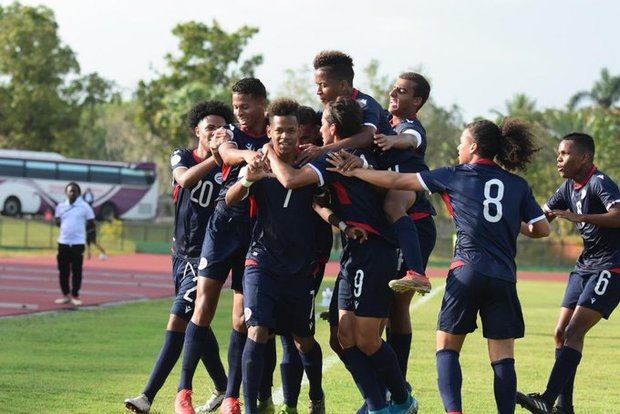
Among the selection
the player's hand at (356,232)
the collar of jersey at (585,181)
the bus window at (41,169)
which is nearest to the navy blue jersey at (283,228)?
the player's hand at (356,232)

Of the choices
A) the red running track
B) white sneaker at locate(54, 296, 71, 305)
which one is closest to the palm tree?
the red running track

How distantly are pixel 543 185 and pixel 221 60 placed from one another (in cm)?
1969

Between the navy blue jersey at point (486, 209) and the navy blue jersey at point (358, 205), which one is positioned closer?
the navy blue jersey at point (486, 209)

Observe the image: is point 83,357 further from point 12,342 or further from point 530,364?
point 530,364

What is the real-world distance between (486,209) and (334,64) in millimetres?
1527

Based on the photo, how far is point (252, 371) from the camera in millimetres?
7812

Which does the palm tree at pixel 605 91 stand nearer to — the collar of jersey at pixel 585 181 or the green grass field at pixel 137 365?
the green grass field at pixel 137 365

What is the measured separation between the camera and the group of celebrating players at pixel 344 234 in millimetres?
7766

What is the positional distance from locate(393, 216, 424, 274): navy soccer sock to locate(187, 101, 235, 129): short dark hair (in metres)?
1.84

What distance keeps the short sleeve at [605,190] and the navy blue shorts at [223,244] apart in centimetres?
283

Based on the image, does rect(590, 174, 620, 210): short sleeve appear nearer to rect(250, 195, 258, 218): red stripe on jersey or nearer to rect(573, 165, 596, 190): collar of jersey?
rect(573, 165, 596, 190): collar of jersey

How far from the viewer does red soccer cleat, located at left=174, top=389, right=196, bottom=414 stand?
8.36 m

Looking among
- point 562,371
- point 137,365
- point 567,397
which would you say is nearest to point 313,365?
point 562,371

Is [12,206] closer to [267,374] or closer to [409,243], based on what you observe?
[267,374]
